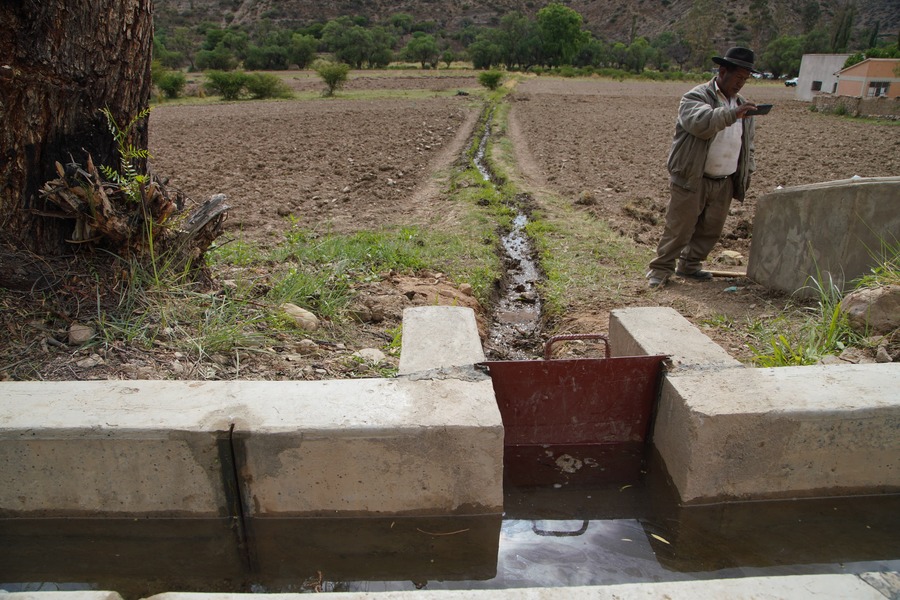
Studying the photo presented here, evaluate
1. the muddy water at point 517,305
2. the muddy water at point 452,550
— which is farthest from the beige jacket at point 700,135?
the muddy water at point 452,550

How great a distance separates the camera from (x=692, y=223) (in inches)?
213

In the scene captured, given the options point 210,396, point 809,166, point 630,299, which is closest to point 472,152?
point 809,166

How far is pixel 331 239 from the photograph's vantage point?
20.1 feet

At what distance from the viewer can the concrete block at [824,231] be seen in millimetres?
4434

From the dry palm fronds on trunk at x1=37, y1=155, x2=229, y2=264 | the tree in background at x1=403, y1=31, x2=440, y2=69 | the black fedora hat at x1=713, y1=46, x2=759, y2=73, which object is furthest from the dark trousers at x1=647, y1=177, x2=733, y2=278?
the tree in background at x1=403, y1=31, x2=440, y2=69

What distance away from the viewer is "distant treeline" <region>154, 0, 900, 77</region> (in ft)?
161

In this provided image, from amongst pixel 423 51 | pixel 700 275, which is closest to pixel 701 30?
pixel 423 51

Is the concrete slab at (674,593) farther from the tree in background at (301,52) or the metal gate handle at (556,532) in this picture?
the tree in background at (301,52)

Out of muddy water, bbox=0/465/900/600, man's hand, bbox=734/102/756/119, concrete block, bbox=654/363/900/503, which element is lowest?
muddy water, bbox=0/465/900/600

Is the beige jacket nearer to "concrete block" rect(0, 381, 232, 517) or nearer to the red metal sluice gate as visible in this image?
the red metal sluice gate

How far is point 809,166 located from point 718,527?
10323 millimetres

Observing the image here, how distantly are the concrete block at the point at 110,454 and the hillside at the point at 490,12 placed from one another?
79507 mm

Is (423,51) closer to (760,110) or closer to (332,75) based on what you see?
(332,75)

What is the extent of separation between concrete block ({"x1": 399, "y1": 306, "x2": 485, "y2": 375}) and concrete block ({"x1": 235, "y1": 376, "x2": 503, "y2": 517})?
33 cm
